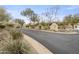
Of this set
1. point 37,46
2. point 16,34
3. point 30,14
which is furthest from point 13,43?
point 30,14

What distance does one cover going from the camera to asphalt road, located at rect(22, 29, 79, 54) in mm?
3172

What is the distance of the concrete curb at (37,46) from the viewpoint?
125 inches

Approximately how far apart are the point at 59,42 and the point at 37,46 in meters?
0.33

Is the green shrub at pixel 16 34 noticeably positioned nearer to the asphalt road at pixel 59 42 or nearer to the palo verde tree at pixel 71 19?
the asphalt road at pixel 59 42

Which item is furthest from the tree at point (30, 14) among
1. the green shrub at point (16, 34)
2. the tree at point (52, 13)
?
the green shrub at point (16, 34)

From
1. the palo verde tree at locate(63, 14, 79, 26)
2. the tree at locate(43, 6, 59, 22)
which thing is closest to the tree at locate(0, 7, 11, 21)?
the tree at locate(43, 6, 59, 22)

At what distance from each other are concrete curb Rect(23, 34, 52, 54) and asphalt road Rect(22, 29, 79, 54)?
5 cm

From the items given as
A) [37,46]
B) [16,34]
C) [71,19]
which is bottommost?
[37,46]

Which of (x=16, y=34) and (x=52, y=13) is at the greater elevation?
(x=52, y=13)

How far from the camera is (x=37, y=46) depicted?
3.19 metres

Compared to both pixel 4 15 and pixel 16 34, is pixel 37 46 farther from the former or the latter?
pixel 4 15

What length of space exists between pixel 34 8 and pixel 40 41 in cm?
49

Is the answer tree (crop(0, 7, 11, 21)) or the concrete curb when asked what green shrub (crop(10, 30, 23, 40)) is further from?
tree (crop(0, 7, 11, 21))

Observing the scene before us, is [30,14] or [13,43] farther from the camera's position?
[30,14]
